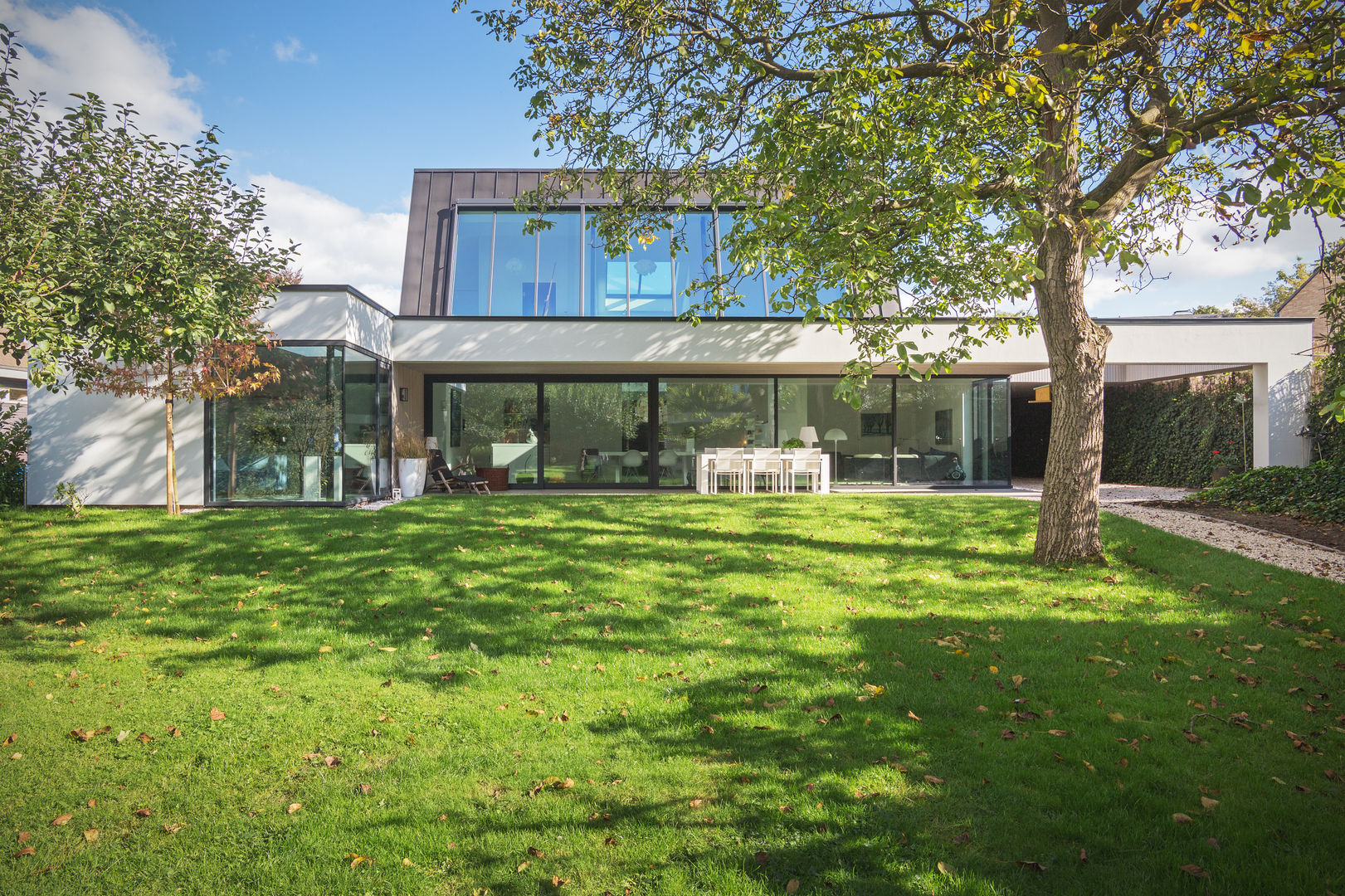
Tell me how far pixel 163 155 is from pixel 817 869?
8081mm

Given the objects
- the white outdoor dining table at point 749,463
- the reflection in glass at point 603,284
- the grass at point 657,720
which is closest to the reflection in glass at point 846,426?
the white outdoor dining table at point 749,463

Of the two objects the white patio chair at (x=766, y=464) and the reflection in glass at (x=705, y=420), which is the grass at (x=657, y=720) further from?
the reflection in glass at (x=705, y=420)

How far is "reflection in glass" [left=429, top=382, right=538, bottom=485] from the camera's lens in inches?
589

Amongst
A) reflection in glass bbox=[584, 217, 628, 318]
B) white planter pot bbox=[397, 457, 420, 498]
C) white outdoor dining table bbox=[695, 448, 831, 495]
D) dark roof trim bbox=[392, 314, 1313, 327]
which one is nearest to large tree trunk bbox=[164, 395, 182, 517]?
white planter pot bbox=[397, 457, 420, 498]

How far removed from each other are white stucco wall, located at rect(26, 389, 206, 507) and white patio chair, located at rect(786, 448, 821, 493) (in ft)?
32.6

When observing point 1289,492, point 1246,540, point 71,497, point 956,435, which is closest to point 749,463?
point 956,435

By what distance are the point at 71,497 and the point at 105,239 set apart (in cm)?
521

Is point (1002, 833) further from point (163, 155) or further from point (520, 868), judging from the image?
point (163, 155)

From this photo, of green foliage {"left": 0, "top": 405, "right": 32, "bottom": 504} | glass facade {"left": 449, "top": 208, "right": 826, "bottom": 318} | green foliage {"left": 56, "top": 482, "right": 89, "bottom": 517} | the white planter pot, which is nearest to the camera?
green foliage {"left": 56, "top": 482, "right": 89, "bottom": 517}

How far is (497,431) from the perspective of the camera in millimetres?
15000

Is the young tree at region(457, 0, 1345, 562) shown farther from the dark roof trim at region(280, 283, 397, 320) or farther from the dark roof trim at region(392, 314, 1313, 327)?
the dark roof trim at region(392, 314, 1313, 327)

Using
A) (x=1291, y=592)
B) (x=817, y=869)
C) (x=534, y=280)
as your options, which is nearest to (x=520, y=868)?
(x=817, y=869)

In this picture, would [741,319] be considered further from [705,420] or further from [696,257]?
[696,257]

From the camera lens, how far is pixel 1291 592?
5.86m
